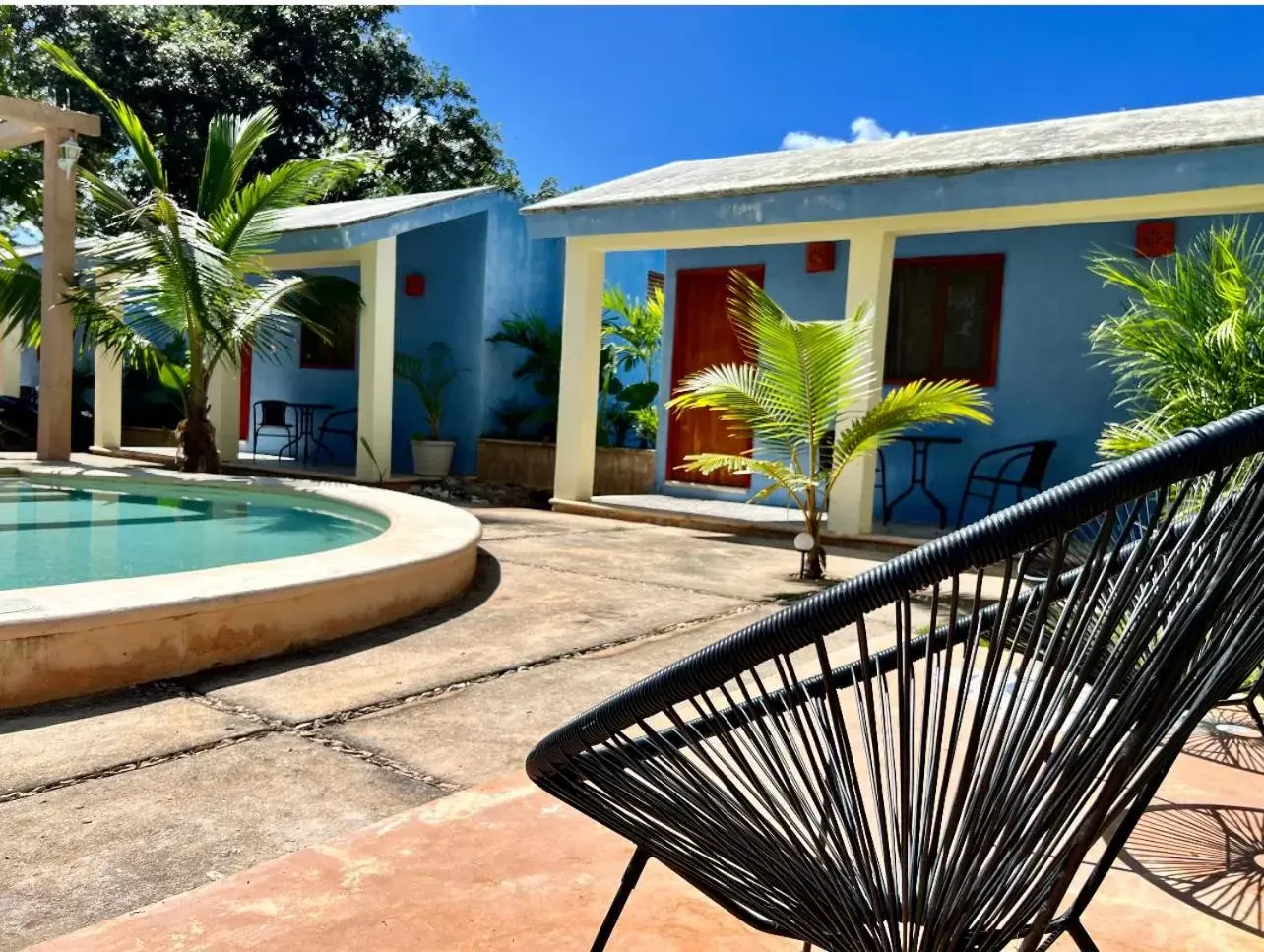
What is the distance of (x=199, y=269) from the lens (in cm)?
917

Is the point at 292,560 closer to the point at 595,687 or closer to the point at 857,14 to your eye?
the point at 595,687

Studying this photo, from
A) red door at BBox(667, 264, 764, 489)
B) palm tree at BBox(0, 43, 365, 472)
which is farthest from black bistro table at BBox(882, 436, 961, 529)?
palm tree at BBox(0, 43, 365, 472)

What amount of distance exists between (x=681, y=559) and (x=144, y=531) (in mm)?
4077

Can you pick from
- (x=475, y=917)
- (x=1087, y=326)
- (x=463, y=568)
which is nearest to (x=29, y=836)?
(x=475, y=917)

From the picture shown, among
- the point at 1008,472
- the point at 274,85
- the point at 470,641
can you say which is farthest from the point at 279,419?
the point at 274,85

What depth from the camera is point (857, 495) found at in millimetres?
8523

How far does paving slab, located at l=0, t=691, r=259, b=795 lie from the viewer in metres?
3.02

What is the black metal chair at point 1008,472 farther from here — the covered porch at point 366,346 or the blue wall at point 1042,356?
the covered porch at point 366,346

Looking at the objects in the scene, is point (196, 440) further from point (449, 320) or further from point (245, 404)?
point (245, 404)

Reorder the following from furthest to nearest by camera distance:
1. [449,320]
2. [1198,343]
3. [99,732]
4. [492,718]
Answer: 1. [449,320]
2. [1198,343]
3. [492,718]
4. [99,732]

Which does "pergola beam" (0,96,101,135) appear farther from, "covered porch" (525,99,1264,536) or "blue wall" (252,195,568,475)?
"covered porch" (525,99,1264,536)

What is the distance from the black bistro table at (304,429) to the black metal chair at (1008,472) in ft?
29.6

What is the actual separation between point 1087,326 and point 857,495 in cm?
276

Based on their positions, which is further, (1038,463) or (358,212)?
(358,212)
